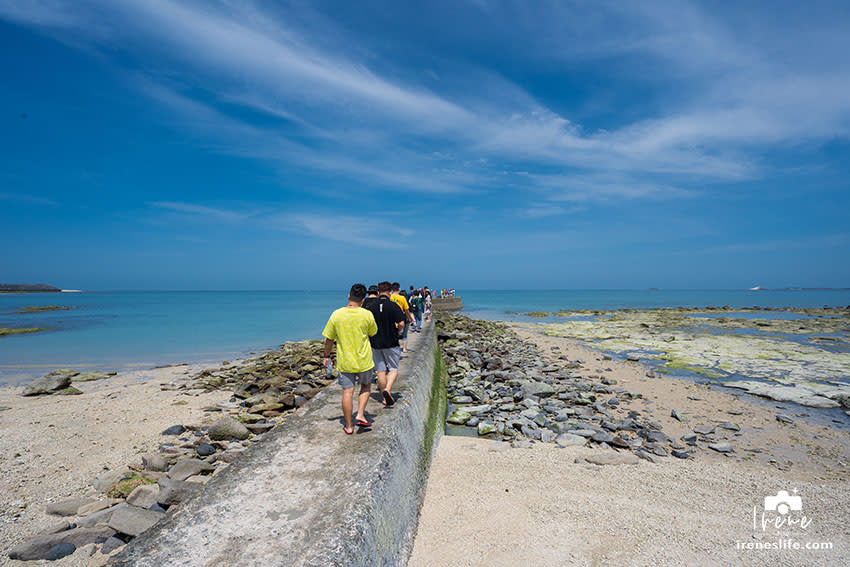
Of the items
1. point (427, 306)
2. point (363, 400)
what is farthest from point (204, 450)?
point (427, 306)

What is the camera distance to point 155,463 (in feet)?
18.7

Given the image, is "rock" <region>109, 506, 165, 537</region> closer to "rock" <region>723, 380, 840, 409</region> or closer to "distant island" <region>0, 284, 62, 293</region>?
"rock" <region>723, 380, 840, 409</region>

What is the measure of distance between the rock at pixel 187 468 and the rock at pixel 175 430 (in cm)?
206

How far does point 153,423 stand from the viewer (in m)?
7.95

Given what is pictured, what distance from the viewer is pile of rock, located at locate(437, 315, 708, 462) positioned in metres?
7.43

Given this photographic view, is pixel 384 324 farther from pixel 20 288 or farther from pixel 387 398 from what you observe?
pixel 20 288

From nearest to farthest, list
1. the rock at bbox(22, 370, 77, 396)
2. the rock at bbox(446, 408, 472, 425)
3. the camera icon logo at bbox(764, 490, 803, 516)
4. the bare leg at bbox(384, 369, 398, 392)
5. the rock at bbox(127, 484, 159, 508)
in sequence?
1. the rock at bbox(127, 484, 159, 508)
2. the camera icon logo at bbox(764, 490, 803, 516)
3. the bare leg at bbox(384, 369, 398, 392)
4. the rock at bbox(446, 408, 472, 425)
5. the rock at bbox(22, 370, 77, 396)

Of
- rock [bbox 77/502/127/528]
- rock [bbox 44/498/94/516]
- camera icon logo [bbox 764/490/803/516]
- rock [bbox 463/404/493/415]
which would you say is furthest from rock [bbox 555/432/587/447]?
rock [bbox 44/498/94/516]

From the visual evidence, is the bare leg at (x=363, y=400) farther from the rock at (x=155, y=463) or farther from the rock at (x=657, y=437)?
the rock at (x=657, y=437)

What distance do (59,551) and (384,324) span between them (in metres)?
4.03

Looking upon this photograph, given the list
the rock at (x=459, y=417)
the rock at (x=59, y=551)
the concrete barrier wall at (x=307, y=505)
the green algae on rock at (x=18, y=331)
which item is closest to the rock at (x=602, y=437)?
the rock at (x=459, y=417)

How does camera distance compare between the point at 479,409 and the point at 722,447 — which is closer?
the point at 722,447

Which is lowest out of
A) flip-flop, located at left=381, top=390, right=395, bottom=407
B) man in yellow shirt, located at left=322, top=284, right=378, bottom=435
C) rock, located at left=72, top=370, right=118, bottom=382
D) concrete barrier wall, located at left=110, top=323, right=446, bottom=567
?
rock, located at left=72, top=370, right=118, bottom=382

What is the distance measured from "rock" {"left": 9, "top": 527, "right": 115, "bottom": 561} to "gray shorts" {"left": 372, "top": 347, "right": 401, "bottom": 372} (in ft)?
11.0
